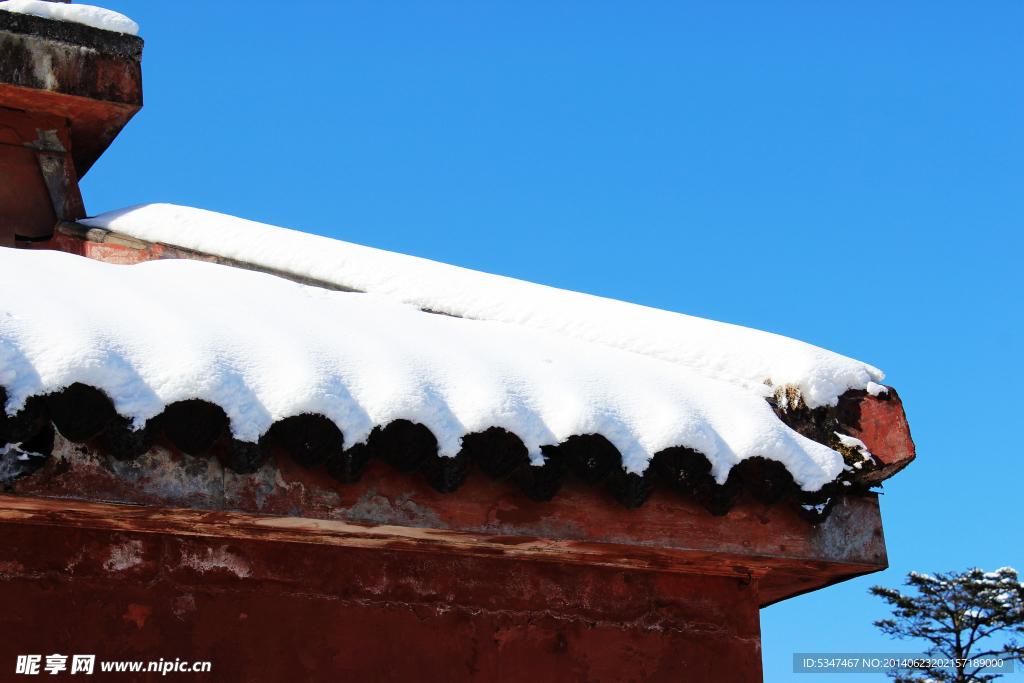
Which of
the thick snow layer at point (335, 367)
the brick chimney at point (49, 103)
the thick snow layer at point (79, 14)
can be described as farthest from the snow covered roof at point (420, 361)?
the thick snow layer at point (79, 14)

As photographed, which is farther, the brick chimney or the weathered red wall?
the brick chimney

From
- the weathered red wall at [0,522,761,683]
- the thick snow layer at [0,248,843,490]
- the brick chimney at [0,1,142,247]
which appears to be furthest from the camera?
the brick chimney at [0,1,142,247]

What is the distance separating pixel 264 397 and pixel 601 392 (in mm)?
939

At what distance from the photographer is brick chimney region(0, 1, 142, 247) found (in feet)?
12.8

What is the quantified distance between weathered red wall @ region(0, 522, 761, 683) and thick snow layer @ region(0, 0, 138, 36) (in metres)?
2.71

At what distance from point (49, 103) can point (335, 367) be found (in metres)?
2.77

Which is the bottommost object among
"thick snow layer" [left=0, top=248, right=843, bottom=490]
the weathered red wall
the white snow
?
the weathered red wall

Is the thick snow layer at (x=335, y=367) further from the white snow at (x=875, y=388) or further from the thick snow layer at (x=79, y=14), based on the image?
the thick snow layer at (x=79, y=14)

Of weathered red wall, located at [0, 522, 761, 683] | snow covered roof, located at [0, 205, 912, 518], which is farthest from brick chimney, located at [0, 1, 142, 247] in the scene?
weathered red wall, located at [0, 522, 761, 683]

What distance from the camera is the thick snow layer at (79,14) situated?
13.0ft

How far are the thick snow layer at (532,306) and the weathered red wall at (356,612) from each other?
0.72m

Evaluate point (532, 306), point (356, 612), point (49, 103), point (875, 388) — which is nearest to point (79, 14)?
point (49, 103)

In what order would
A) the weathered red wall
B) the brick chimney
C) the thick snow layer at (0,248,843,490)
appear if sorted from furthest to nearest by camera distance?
the brick chimney
the weathered red wall
the thick snow layer at (0,248,843,490)

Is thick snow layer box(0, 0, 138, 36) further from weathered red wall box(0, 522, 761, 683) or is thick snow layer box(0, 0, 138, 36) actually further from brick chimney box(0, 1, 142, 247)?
weathered red wall box(0, 522, 761, 683)
